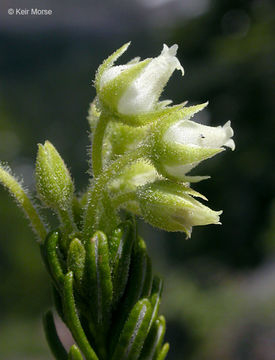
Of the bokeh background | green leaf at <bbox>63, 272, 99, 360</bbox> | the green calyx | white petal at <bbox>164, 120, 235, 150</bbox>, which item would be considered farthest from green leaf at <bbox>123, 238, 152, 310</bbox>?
the bokeh background

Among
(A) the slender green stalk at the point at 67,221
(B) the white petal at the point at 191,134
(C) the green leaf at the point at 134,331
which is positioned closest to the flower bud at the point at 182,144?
(B) the white petal at the point at 191,134

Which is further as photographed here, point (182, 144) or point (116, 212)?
point (116, 212)

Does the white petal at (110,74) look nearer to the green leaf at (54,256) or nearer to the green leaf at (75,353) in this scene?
the green leaf at (54,256)

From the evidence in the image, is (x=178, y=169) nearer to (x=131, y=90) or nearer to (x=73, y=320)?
(x=131, y=90)

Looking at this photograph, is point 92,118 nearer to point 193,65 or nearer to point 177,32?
point 193,65

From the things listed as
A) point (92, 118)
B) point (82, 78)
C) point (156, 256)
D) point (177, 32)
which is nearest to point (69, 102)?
point (82, 78)

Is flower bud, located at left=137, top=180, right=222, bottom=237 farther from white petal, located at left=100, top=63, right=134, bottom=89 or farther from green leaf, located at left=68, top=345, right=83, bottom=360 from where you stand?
green leaf, located at left=68, top=345, right=83, bottom=360

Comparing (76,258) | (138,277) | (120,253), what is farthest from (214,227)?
(76,258)
